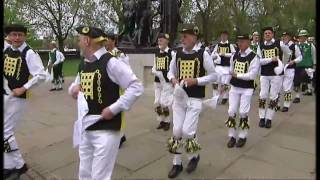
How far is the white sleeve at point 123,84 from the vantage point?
3.62 m

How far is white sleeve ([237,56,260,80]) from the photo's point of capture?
5.87 metres

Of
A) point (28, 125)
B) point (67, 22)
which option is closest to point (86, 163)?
point (28, 125)

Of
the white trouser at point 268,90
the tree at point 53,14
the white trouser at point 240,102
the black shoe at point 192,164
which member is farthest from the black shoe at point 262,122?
the tree at point 53,14

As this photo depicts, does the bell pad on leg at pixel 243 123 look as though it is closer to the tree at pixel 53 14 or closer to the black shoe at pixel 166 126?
the black shoe at pixel 166 126

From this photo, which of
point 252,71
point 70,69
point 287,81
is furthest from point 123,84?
point 70,69

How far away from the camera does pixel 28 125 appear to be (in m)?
7.92

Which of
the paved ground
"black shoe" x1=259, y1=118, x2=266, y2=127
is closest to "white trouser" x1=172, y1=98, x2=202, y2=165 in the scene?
the paved ground

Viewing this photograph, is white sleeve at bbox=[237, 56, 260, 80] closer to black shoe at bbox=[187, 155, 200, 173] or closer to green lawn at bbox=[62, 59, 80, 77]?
black shoe at bbox=[187, 155, 200, 173]

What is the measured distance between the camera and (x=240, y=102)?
20.4 ft

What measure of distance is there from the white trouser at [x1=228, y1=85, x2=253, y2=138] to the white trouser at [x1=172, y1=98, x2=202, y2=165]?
136cm

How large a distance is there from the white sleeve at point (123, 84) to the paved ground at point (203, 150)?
1638 mm

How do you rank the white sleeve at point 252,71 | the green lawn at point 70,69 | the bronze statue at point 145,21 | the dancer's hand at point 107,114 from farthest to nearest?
the green lawn at point 70,69, the bronze statue at point 145,21, the white sleeve at point 252,71, the dancer's hand at point 107,114

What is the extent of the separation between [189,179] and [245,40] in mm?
2473

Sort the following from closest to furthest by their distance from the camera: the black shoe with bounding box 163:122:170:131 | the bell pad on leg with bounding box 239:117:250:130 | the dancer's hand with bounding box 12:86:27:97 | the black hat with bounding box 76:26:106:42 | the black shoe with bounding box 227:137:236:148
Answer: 1. the black hat with bounding box 76:26:106:42
2. the dancer's hand with bounding box 12:86:27:97
3. the black shoe with bounding box 227:137:236:148
4. the bell pad on leg with bounding box 239:117:250:130
5. the black shoe with bounding box 163:122:170:131
